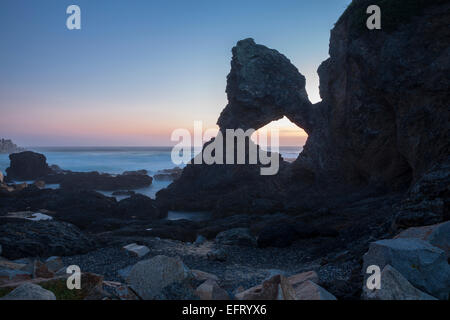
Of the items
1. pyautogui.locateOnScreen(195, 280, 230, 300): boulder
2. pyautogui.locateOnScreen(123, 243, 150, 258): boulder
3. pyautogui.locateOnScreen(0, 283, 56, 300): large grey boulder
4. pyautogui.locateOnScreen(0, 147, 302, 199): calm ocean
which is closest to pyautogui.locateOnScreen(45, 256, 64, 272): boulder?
pyautogui.locateOnScreen(123, 243, 150, 258): boulder

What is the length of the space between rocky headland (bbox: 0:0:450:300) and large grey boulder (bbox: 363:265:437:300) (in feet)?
0.05

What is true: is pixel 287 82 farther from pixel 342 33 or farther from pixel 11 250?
pixel 11 250

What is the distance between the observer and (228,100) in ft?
96.8

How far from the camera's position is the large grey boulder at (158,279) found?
3812 mm

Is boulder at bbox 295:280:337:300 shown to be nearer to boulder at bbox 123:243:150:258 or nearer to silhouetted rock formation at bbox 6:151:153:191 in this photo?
boulder at bbox 123:243:150:258

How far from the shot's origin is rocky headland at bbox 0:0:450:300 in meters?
4.01

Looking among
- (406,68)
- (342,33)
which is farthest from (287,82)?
(406,68)

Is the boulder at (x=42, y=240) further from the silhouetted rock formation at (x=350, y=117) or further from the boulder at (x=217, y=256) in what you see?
the silhouetted rock formation at (x=350, y=117)

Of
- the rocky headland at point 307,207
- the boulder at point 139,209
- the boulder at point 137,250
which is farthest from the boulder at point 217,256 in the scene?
the boulder at point 139,209

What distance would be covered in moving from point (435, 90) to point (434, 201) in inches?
291

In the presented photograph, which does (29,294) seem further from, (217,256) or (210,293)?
(217,256)

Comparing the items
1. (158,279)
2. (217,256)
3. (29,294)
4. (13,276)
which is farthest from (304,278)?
(217,256)

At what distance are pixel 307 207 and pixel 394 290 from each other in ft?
49.0

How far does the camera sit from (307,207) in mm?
17984
